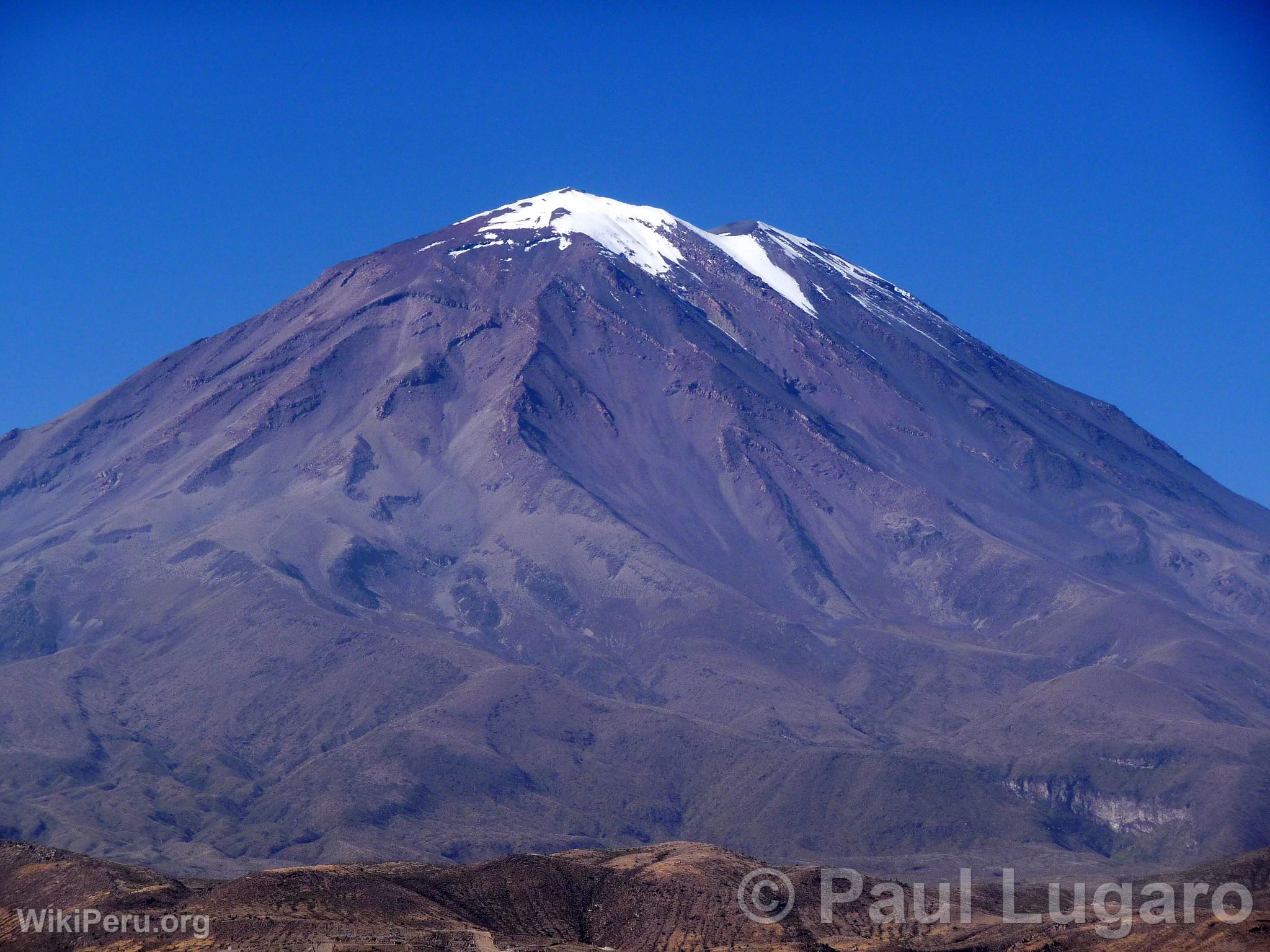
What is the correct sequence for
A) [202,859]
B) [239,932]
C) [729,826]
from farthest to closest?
[729,826], [202,859], [239,932]

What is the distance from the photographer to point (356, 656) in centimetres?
19662

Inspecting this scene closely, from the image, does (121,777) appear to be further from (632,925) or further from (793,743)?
(632,925)

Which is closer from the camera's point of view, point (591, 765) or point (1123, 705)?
point (591, 765)

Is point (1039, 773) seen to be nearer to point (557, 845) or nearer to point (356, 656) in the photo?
point (557, 845)

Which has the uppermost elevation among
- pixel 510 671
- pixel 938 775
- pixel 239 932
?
pixel 510 671

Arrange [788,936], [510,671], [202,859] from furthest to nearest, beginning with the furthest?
[510,671] → [202,859] → [788,936]

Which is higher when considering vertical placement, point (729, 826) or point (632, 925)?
point (729, 826)

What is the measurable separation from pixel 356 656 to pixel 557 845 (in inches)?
1810

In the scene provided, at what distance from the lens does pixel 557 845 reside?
159 meters

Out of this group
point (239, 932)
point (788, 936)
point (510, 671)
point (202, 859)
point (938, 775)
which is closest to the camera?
point (239, 932)

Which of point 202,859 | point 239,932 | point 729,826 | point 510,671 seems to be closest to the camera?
point 239,932

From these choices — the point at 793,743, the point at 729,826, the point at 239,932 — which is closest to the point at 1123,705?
the point at 793,743

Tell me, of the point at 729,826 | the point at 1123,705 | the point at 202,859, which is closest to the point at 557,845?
the point at 729,826

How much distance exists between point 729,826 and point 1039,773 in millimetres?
35173
